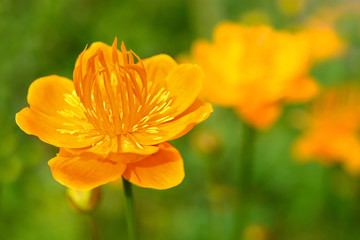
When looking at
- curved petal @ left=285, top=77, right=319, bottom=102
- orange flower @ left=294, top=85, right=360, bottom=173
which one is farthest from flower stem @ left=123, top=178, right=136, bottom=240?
orange flower @ left=294, top=85, right=360, bottom=173

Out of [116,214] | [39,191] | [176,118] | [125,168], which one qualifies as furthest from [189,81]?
[116,214]

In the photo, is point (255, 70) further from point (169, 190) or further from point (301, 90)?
point (169, 190)

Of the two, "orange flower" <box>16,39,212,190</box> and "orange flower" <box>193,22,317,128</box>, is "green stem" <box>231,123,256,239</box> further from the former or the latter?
"orange flower" <box>16,39,212,190</box>

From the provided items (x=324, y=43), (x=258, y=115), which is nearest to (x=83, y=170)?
(x=258, y=115)

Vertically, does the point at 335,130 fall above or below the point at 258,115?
below

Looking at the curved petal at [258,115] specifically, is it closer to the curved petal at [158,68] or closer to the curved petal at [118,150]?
the curved petal at [158,68]

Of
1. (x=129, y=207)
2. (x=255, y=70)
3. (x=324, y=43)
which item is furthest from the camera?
(x=324, y=43)

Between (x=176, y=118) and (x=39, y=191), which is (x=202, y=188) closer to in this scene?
(x=39, y=191)
